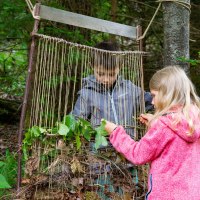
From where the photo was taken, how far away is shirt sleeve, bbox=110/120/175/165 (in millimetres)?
1952

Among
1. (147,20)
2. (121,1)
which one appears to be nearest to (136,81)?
(147,20)

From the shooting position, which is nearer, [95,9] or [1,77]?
[95,9]

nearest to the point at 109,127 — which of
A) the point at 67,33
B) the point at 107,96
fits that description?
the point at 107,96

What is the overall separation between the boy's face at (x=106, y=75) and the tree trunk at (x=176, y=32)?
509 millimetres

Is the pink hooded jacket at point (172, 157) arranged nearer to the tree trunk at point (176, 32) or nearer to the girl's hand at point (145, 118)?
the girl's hand at point (145, 118)

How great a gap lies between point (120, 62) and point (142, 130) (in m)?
0.47

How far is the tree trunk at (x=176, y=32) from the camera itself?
2.82m

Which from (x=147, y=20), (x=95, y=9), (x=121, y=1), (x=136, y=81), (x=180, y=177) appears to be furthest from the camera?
(x=121, y=1)

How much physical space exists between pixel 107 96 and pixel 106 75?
0.13 metres

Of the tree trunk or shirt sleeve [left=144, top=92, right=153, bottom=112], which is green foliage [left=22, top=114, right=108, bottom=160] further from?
the tree trunk

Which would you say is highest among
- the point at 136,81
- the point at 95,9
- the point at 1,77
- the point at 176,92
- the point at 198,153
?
the point at 95,9

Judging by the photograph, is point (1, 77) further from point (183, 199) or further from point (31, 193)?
point (183, 199)

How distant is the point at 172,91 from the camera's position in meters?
2.04

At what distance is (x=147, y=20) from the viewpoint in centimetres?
463
